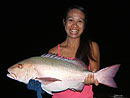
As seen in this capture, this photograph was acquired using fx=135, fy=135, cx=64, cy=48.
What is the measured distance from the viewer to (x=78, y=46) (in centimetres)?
239

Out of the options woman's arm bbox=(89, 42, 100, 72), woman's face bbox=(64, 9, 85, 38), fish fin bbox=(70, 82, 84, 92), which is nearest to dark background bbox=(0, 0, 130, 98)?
woman's arm bbox=(89, 42, 100, 72)

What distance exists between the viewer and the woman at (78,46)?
204 centimetres

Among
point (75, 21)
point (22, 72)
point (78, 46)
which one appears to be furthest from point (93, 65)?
point (22, 72)

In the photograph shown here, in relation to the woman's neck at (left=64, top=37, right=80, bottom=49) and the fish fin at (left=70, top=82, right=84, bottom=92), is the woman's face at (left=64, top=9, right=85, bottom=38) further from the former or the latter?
the fish fin at (left=70, top=82, right=84, bottom=92)

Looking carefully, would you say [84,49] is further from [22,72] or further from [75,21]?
[22,72]

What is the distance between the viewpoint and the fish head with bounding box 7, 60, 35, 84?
1.61m

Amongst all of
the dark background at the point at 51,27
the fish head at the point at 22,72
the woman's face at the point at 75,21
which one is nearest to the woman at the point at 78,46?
the woman's face at the point at 75,21

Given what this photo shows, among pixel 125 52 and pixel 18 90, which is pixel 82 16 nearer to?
pixel 18 90

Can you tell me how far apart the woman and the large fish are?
38 cm

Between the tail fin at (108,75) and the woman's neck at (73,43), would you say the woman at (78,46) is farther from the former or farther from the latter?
the tail fin at (108,75)

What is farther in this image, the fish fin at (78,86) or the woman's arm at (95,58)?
the woman's arm at (95,58)

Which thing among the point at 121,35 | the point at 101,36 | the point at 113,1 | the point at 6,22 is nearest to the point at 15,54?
the point at 6,22

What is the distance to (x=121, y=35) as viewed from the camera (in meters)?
18.6

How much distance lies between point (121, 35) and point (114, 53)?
4379mm
